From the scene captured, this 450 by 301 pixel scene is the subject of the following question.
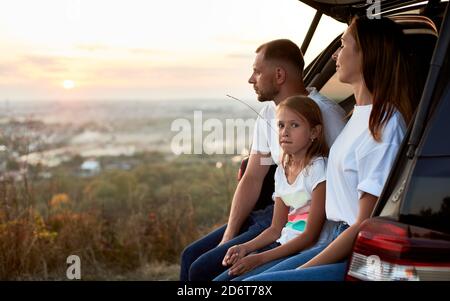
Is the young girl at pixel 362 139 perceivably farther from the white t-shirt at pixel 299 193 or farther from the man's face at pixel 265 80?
the man's face at pixel 265 80

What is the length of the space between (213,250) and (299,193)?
0.66 meters

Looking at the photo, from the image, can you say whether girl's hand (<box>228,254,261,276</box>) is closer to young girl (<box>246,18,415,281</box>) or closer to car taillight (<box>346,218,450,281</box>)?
young girl (<box>246,18,415,281</box>)

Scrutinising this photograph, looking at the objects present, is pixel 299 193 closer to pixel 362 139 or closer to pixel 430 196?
pixel 362 139

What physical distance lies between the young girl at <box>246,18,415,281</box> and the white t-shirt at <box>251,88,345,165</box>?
435mm

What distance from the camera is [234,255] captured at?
3518mm

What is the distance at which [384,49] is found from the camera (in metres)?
2.95

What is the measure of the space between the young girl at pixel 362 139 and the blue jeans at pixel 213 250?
71 centimetres

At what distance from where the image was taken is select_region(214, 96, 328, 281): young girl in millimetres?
3211

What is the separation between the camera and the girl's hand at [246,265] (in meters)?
3.33

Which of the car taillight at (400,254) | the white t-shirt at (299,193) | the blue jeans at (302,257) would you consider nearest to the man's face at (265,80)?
the white t-shirt at (299,193)

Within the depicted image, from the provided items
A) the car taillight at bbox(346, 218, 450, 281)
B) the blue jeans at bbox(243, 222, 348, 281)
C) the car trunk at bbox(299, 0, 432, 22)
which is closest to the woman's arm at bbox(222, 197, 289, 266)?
the blue jeans at bbox(243, 222, 348, 281)

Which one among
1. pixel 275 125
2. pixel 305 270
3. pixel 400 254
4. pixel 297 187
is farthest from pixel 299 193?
pixel 400 254

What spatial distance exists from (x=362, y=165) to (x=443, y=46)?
560 millimetres
